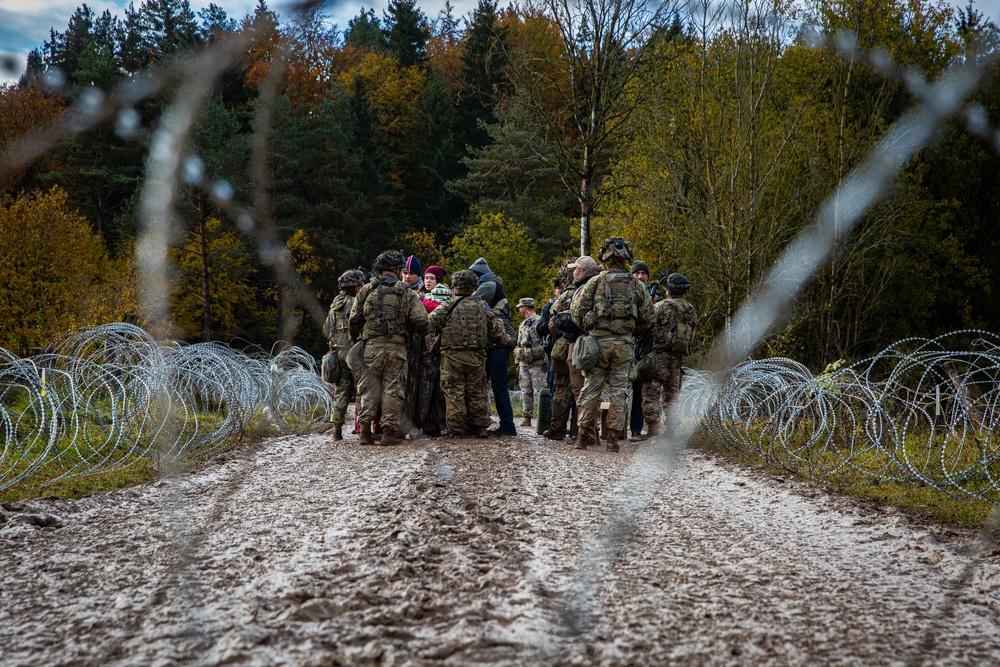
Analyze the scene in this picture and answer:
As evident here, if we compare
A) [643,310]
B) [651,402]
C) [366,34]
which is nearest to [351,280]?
[643,310]

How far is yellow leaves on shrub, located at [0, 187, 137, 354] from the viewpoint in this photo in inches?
861

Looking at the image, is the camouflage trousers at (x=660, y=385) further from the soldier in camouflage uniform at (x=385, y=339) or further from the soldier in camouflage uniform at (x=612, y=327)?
the soldier in camouflage uniform at (x=385, y=339)

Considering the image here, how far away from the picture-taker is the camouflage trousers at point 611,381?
8.71m

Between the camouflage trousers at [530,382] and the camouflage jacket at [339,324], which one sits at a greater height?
the camouflage jacket at [339,324]

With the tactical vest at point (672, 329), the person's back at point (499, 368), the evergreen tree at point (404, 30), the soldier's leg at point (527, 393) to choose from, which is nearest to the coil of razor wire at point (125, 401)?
the person's back at point (499, 368)

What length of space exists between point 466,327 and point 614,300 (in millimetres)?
1989

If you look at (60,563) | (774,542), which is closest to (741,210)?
(774,542)

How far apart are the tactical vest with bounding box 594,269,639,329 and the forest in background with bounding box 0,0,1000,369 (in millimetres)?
2857

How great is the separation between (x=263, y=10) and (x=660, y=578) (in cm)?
342

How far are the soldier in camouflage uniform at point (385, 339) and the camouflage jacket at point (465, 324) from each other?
1.25 feet

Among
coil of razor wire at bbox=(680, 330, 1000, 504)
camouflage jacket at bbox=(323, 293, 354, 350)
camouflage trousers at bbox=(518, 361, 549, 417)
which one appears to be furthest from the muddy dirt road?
camouflage trousers at bbox=(518, 361, 549, 417)

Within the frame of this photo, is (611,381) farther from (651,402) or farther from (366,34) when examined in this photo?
(366,34)

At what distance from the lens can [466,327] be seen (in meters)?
9.67

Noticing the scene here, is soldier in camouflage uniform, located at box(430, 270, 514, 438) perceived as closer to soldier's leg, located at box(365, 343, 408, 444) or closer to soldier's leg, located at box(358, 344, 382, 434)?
soldier's leg, located at box(365, 343, 408, 444)
